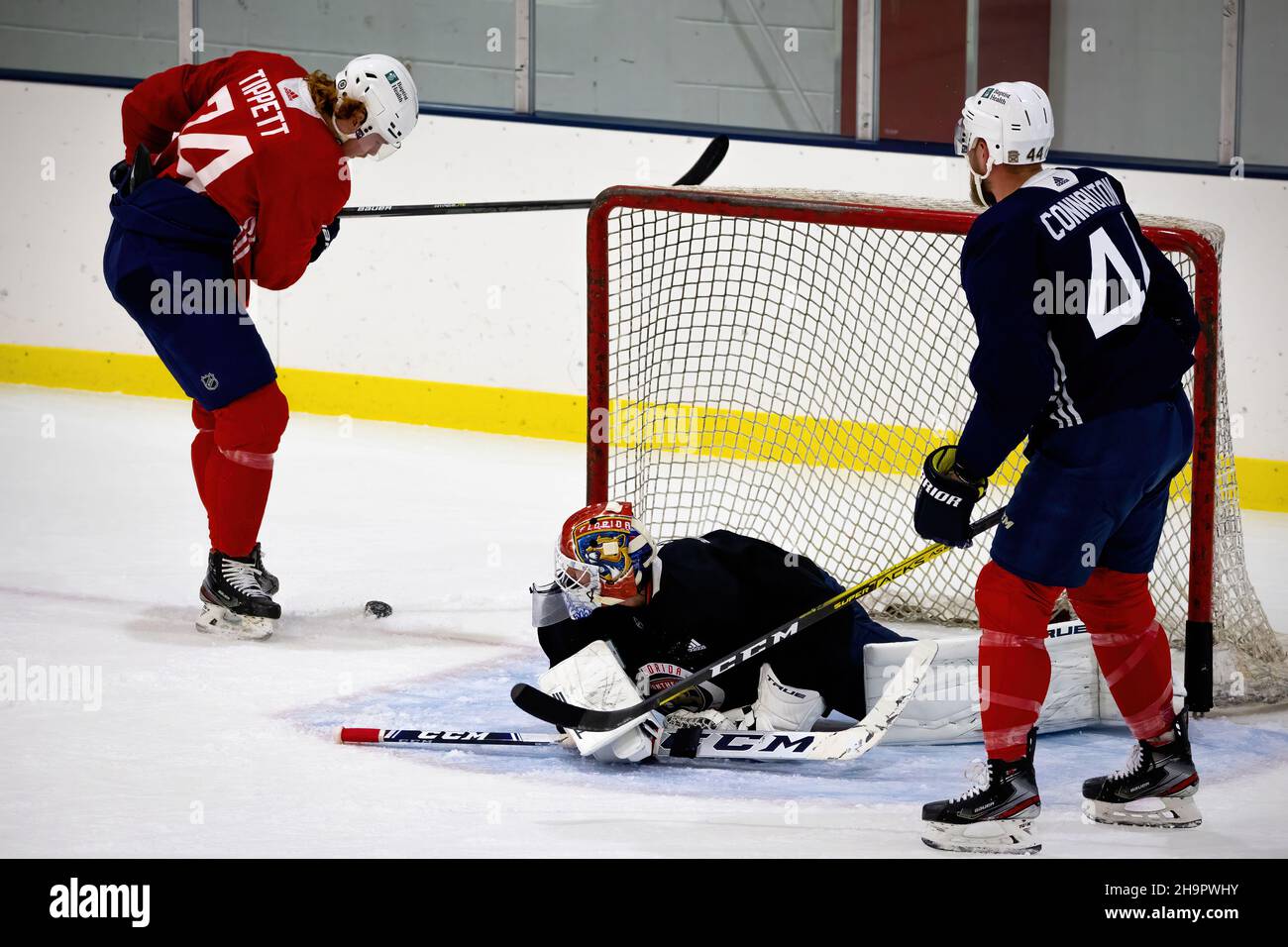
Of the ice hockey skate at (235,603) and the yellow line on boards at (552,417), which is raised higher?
the yellow line on boards at (552,417)

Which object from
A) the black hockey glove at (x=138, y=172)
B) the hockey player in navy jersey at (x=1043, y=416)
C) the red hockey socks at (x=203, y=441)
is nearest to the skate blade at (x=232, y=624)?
the red hockey socks at (x=203, y=441)

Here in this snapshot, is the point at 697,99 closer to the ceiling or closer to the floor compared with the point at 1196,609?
closer to the ceiling

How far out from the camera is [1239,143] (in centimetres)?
557

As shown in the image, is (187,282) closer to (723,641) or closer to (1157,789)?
(723,641)

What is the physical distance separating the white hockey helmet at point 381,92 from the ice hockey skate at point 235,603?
1.03 m

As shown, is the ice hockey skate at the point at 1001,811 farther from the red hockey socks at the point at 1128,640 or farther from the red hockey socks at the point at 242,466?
the red hockey socks at the point at 242,466

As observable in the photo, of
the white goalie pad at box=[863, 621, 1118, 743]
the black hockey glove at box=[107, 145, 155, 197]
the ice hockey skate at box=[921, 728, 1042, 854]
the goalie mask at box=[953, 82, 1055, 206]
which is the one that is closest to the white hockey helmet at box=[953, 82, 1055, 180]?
the goalie mask at box=[953, 82, 1055, 206]

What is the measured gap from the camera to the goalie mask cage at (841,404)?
367cm

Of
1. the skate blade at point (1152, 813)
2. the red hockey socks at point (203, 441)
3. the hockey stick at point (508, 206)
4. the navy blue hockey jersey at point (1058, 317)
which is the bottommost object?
the skate blade at point (1152, 813)

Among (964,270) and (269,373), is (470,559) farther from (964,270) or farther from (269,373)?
(964,270)

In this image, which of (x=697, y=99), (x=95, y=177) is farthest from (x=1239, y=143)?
(x=95, y=177)

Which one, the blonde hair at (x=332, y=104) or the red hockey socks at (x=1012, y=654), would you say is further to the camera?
the blonde hair at (x=332, y=104)

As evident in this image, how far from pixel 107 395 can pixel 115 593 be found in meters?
2.87

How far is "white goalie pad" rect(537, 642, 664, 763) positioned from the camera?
124 inches
